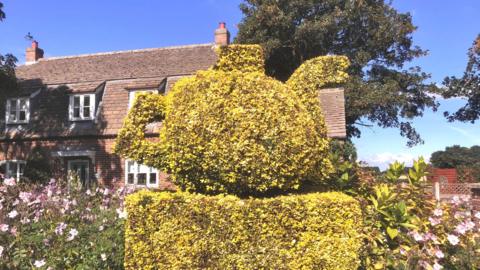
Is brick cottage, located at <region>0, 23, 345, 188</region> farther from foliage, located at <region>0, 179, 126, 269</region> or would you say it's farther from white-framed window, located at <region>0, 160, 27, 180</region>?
foliage, located at <region>0, 179, 126, 269</region>

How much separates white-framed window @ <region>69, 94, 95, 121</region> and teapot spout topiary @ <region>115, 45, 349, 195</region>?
13.8m

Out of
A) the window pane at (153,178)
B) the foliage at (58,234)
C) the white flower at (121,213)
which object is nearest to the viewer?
the foliage at (58,234)

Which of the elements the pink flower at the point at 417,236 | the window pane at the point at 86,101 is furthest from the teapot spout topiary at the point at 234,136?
the window pane at the point at 86,101

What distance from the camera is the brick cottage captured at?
56.4 ft

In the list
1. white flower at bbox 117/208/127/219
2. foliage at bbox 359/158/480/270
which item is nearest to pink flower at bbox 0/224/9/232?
white flower at bbox 117/208/127/219

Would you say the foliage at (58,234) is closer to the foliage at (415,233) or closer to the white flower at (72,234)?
the white flower at (72,234)

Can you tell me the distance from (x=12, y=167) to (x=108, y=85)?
5.37 meters

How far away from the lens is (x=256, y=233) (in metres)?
4.20

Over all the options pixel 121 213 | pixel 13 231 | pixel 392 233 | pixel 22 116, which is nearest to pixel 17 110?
pixel 22 116

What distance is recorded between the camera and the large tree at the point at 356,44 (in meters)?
21.7

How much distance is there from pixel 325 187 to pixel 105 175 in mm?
13458

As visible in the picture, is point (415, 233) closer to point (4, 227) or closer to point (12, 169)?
point (4, 227)

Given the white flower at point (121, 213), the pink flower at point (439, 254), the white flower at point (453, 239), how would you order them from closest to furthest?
the pink flower at point (439, 254) → the white flower at point (453, 239) → the white flower at point (121, 213)

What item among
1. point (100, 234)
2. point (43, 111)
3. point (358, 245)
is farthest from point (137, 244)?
point (43, 111)
